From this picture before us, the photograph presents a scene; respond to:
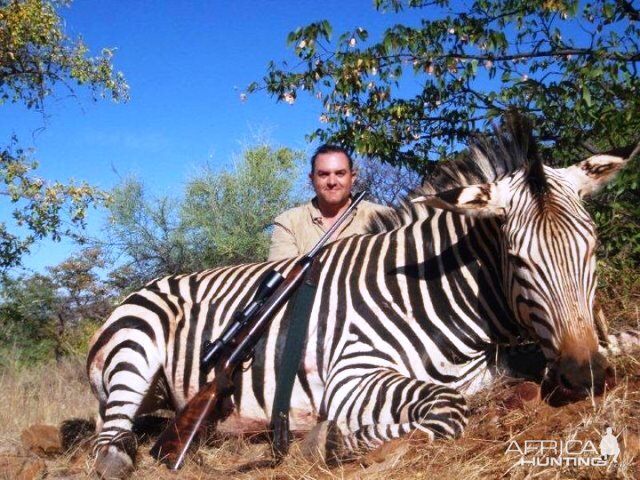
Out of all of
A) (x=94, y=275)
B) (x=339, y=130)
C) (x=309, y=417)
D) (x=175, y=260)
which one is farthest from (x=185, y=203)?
(x=309, y=417)

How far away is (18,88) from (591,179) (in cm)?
787

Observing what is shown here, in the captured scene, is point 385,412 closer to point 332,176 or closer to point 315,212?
point 332,176

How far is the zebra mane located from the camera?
2.97 m

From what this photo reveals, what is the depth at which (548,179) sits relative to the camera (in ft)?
9.27

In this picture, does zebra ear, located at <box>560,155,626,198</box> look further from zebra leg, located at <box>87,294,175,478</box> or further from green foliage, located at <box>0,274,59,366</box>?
green foliage, located at <box>0,274,59,366</box>

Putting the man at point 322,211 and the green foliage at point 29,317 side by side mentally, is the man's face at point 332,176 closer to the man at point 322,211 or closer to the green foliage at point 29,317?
the man at point 322,211

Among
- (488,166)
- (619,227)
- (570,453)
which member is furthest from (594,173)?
(619,227)

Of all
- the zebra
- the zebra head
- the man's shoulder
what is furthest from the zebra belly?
the man's shoulder

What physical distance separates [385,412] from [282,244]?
95.2 inches

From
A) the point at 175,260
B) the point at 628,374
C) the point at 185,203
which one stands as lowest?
the point at 628,374

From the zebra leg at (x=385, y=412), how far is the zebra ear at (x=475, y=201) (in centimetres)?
77

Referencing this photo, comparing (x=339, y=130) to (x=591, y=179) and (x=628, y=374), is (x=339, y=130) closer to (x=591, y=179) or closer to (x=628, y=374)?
(x=591, y=179)

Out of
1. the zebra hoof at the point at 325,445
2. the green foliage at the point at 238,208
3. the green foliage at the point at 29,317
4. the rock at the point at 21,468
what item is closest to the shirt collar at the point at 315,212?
the zebra hoof at the point at 325,445

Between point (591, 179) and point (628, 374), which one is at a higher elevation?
point (591, 179)
